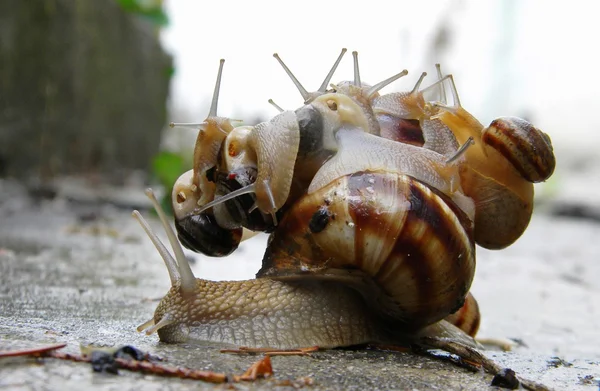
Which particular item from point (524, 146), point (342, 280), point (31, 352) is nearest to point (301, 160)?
point (342, 280)

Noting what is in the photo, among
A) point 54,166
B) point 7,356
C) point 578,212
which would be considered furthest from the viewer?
point 578,212

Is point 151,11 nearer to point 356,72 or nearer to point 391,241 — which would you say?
point 356,72

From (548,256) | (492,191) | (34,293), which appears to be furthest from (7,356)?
(548,256)

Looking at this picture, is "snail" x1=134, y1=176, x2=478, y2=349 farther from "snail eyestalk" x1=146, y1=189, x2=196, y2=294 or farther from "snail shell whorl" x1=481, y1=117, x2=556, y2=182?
"snail shell whorl" x1=481, y1=117, x2=556, y2=182

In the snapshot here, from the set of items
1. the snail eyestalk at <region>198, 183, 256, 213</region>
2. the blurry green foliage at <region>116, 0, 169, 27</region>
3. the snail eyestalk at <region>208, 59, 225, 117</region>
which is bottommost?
the snail eyestalk at <region>198, 183, 256, 213</region>

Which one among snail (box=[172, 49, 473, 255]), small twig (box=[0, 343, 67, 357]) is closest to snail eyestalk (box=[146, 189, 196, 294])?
snail (box=[172, 49, 473, 255])

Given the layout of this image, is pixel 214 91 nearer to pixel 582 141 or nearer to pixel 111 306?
pixel 111 306

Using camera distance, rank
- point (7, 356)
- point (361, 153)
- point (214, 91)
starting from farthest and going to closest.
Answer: point (214, 91)
point (361, 153)
point (7, 356)

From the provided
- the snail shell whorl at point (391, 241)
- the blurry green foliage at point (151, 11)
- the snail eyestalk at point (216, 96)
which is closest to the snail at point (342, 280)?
the snail shell whorl at point (391, 241)
